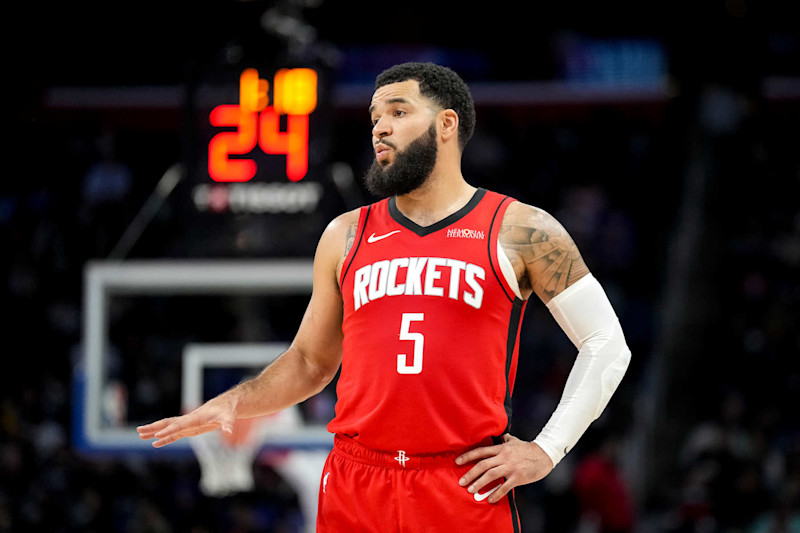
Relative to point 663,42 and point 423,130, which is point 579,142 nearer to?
point 663,42

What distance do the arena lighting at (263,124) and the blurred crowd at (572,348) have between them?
2.58 m

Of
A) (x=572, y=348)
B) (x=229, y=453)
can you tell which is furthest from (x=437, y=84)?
(x=572, y=348)

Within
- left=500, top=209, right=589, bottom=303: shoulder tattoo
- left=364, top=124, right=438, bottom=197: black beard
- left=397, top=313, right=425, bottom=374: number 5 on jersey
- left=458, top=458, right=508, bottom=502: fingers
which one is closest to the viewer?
left=458, top=458, right=508, bottom=502: fingers

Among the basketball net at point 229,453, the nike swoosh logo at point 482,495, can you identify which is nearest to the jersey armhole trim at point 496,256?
the nike swoosh logo at point 482,495

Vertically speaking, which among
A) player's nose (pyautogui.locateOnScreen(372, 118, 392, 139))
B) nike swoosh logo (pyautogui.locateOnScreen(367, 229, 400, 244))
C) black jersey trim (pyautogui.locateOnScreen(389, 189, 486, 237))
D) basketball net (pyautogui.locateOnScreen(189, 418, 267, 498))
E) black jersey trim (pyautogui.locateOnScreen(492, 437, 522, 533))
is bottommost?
basketball net (pyautogui.locateOnScreen(189, 418, 267, 498))

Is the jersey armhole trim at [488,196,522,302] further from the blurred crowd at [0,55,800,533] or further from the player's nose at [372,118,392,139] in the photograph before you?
the blurred crowd at [0,55,800,533]

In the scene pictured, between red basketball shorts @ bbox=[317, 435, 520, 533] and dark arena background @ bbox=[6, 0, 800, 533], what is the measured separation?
426 cm

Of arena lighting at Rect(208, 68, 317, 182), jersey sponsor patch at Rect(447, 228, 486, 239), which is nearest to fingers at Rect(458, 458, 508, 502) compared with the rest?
jersey sponsor patch at Rect(447, 228, 486, 239)

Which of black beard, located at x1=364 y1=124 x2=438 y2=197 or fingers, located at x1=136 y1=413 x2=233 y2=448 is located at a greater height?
black beard, located at x1=364 y1=124 x2=438 y2=197

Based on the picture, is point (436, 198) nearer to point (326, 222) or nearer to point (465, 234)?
point (465, 234)

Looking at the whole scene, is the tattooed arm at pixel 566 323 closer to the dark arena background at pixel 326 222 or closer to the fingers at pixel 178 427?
the fingers at pixel 178 427

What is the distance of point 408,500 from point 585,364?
71cm

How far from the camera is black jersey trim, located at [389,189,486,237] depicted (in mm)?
3666

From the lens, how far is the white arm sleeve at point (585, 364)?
349 cm
